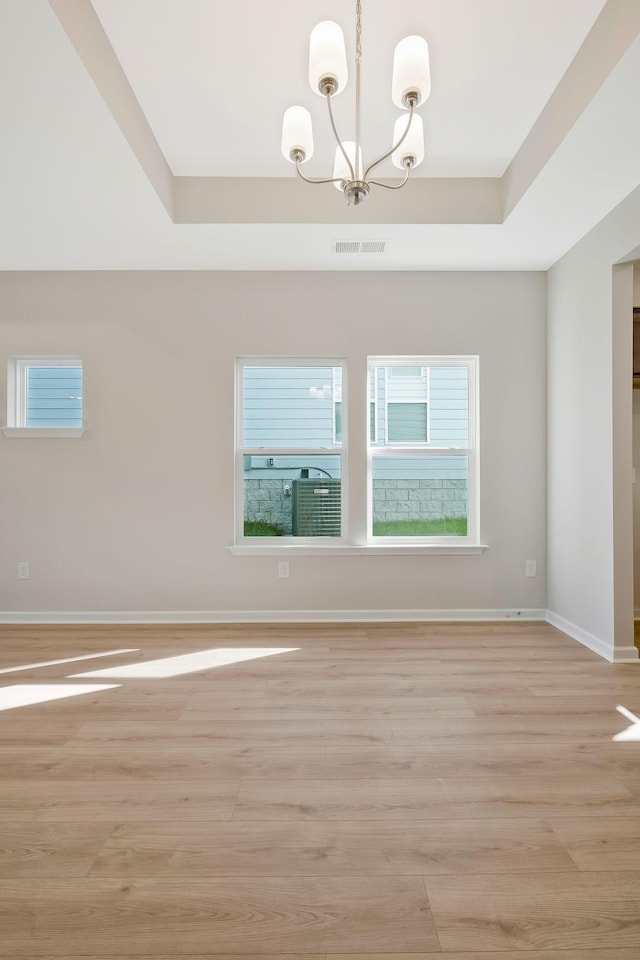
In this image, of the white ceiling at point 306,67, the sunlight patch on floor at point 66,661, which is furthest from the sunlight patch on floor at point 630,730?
the white ceiling at point 306,67

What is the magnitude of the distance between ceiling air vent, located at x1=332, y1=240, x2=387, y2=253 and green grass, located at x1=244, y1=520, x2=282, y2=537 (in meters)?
2.08

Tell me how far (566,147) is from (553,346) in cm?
171

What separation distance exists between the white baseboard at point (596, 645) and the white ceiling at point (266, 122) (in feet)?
8.58

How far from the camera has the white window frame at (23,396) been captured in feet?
13.5

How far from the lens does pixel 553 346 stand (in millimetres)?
4043

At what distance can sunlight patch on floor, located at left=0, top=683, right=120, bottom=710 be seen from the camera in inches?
106

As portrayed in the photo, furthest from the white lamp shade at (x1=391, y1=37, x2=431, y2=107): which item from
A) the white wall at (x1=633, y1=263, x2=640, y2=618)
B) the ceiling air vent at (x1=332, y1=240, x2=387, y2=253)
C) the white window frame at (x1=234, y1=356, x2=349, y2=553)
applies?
the white wall at (x1=633, y1=263, x2=640, y2=618)

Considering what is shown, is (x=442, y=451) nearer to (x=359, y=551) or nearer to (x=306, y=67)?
(x=359, y=551)

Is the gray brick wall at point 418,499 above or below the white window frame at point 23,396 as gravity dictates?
Answer: below

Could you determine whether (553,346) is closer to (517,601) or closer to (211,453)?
(517,601)

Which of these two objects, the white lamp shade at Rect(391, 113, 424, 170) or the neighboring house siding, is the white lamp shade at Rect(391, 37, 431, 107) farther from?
the neighboring house siding

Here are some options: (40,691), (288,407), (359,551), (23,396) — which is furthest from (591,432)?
(23,396)

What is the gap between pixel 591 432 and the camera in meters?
3.50

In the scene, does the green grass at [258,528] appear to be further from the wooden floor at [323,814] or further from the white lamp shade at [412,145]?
the white lamp shade at [412,145]
